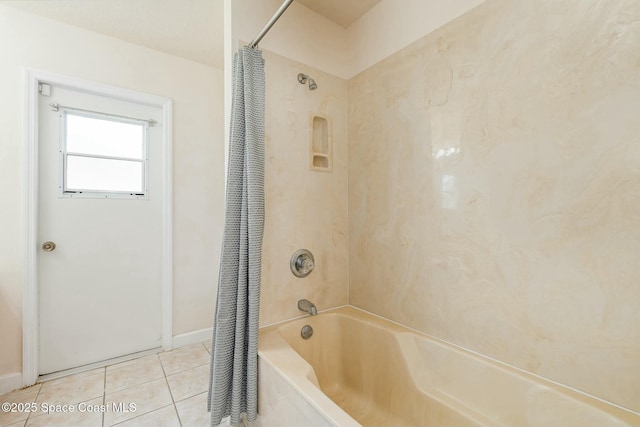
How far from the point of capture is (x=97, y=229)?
191cm

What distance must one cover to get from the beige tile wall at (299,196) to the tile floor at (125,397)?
71cm

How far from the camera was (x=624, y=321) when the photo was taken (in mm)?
812

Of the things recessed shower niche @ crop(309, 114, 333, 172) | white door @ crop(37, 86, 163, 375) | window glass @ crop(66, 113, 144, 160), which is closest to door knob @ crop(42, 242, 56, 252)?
white door @ crop(37, 86, 163, 375)

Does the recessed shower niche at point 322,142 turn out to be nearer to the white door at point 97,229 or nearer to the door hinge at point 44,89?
the white door at point 97,229

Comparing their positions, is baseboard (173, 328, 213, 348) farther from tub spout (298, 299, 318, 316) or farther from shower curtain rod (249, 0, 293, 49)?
shower curtain rod (249, 0, 293, 49)

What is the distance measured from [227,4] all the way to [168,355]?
2438 millimetres

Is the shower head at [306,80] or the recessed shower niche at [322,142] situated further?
the recessed shower niche at [322,142]

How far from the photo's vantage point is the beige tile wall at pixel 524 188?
82cm

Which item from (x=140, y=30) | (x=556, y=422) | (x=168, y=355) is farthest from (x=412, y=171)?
(x=168, y=355)

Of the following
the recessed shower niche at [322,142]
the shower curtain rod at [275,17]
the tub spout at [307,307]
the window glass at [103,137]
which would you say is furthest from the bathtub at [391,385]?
the window glass at [103,137]

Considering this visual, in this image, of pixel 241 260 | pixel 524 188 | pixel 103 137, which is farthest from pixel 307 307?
pixel 103 137

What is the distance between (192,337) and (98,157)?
5.27 feet

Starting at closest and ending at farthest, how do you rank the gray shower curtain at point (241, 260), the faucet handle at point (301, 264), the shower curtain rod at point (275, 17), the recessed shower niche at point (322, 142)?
the shower curtain rod at point (275, 17)
the gray shower curtain at point (241, 260)
the faucet handle at point (301, 264)
the recessed shower niche at point (322, 142)

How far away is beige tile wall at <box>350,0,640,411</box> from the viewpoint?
2.69 feet
